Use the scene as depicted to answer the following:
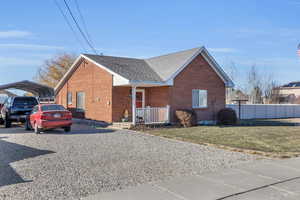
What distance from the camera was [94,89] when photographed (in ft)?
62.8

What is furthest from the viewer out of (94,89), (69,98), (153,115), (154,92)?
(69,98)

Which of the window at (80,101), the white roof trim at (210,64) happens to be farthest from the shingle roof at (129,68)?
the window at (80,101)

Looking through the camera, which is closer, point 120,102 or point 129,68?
point 120,102

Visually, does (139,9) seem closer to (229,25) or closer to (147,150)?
(229,25)

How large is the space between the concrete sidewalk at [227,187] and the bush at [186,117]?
1002cm

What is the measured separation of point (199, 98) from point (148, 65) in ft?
16.5

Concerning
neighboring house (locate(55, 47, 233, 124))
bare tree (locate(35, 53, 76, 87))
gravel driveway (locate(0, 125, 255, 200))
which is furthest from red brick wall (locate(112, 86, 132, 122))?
bare tree (locate(35, 53, 76, 87))

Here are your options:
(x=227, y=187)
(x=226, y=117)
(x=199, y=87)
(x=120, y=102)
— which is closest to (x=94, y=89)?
(x=120, y=102)

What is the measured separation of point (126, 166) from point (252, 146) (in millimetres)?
5849

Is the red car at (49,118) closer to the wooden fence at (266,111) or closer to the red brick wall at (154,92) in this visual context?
the red brick wall at (154,92)

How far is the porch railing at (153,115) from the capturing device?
53.9 ft

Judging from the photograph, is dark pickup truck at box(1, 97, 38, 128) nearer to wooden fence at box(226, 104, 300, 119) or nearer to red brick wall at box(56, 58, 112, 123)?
red brick wall at box(56, 58, 112, 123)

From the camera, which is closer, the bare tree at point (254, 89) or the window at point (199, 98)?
the window at point (199, 98)

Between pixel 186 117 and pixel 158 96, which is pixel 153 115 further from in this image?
pixel 186 117
